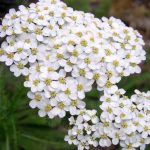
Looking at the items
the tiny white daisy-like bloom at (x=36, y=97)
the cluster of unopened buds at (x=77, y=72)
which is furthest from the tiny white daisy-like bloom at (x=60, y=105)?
the tiny white daisy-like bloom at (x=36, y=97)

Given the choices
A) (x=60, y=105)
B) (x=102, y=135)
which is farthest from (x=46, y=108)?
(x=102, y=135)

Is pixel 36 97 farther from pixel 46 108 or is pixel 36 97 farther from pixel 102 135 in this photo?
pixel 102 135

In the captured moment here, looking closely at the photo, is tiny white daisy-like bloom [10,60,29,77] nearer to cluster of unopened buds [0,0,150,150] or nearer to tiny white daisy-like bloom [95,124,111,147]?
cluster of unopened buds [0,0,150,150]

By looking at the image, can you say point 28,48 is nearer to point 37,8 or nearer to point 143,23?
point 37,8

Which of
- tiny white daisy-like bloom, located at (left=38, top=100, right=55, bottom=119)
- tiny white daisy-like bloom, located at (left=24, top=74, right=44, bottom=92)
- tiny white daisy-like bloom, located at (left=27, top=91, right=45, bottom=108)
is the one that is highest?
tiny white daisy-like bloom, located at (left=24, top=74, right=44, bottom=92)

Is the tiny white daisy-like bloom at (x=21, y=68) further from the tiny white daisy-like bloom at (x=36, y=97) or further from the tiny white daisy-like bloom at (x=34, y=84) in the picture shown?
the tiny white daisy-like bloom at (x=36, y=97)

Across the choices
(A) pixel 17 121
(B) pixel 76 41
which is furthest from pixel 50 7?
(A) pixel 17 121

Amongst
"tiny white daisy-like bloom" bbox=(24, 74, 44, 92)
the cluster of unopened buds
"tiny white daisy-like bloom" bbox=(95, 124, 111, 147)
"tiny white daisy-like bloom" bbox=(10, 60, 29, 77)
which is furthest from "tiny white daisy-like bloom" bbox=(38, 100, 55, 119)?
"tiny white daisy-like bloom" bbox=(95, 124, 111, 147)

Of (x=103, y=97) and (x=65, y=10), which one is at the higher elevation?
(x=65, y=10)
